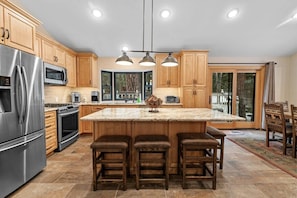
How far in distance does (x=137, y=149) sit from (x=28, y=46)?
210 cm

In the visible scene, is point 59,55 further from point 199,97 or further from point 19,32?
point 199,97

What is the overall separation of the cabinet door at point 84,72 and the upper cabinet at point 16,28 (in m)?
2.37

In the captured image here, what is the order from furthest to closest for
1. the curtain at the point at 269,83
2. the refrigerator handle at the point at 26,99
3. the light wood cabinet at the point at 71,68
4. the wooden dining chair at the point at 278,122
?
the curtain at the point at 269,83 < the light wood cabinet at the point at 71,68 < the wooden dining chair at the point at 278,122 < the refrigerator handle at the point at 26,99

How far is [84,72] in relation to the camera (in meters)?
5.12

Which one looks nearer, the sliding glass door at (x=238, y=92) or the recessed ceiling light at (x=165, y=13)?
the recessed ceiling light at (x=165, y=13)

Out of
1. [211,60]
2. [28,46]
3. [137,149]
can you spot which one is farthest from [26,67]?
[211,60]

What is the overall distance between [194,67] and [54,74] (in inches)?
135

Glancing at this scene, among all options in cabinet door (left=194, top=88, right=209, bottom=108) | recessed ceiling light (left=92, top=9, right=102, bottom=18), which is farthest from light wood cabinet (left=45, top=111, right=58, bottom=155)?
cabinet door (left=194, top=88, right=209, bottom=108)

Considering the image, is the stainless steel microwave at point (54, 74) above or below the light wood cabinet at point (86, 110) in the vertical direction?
above

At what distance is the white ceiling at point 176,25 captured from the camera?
353cm

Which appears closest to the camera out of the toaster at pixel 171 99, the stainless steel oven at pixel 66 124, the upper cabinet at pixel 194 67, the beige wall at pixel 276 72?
the stainless steel oven at pixel 66 124

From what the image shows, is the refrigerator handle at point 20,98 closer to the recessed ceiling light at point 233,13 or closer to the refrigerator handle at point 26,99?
the refrigerator handle at point 26,99

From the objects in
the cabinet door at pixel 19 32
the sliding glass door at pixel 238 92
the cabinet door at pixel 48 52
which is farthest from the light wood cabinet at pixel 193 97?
the cabinet door at pixel 19 32

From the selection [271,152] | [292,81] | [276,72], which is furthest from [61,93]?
[292,81]
